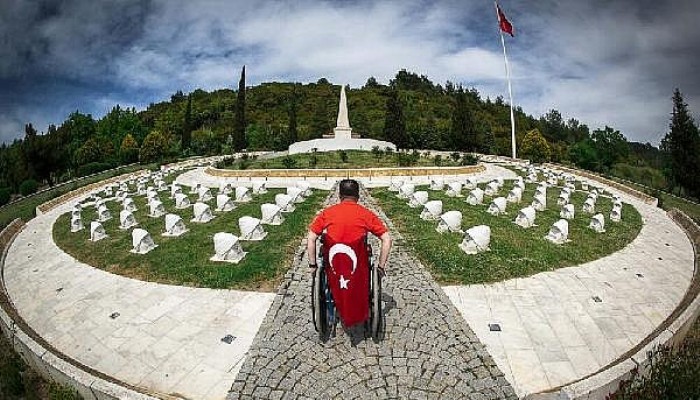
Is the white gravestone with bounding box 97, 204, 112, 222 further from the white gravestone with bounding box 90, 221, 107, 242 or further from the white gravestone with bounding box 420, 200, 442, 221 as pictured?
the white gravestone with bounding box 420, 200, 442, 221

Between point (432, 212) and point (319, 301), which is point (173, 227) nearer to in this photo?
point (432, 212)

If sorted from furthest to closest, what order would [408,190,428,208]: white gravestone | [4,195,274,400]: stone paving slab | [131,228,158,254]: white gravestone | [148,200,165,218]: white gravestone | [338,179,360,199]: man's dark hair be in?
[148,200,165,218]: white gravestone → [408,190,428,208]: white gravestone → [131,228,158,254]: white gravestone → [4,195,274,400]: stone paving slab → [338,179,360,199]: man's dark hair

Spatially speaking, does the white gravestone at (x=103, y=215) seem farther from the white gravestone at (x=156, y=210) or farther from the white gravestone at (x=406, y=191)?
the white gravestone at (x=406, y=191)

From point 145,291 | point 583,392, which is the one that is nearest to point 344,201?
point 583,392

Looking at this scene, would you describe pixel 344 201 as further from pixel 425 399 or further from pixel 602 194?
pixel 602 194

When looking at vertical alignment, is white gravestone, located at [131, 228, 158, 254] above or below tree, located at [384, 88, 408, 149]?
below

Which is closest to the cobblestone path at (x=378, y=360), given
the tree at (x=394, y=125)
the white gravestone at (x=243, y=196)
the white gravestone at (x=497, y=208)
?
the white gravestone at (x=497, y=208)

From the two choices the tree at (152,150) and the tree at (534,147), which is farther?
the tree at (534,147)

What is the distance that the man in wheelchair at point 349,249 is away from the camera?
4.09m

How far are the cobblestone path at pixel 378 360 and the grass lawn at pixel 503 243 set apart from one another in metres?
1.78

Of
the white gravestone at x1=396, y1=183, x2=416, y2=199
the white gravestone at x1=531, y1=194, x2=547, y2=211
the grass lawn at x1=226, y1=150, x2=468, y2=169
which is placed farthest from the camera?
the grass lawn at x1=226, y1=150, x2=468, y2=169

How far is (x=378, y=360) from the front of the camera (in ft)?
15.7

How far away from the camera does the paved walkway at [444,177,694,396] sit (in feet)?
16.3

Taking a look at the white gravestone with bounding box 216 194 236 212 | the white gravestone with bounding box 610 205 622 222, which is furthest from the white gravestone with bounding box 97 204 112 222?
the white gravestone with bounding box 610 205 622 222
